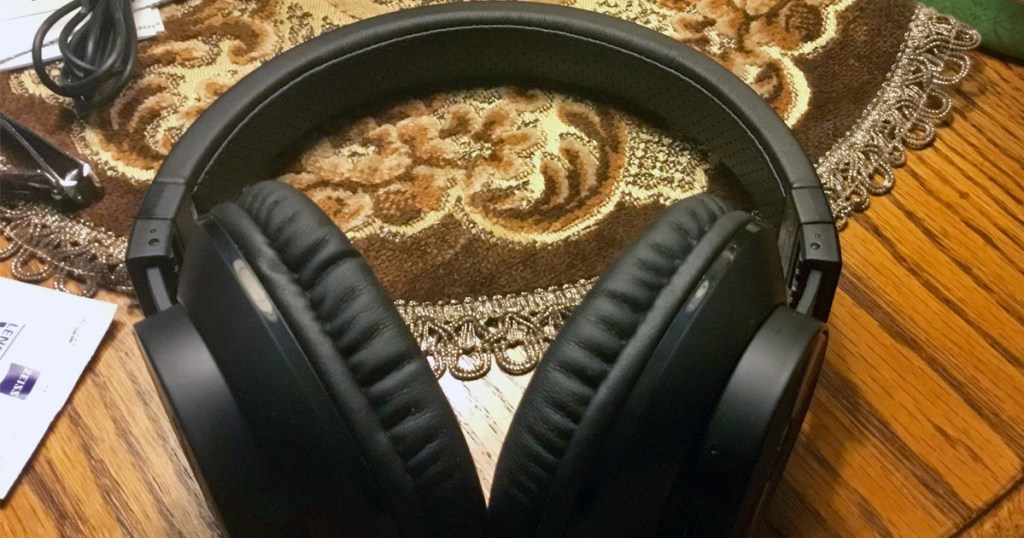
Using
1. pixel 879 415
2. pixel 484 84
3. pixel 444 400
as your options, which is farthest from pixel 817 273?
pixel 484 84

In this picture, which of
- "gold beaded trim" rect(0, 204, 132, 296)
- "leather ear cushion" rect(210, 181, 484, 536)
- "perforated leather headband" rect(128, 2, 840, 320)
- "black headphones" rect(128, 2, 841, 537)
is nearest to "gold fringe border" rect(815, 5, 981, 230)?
→ "perforated leather headband" rect(128, 2, 840, 320)

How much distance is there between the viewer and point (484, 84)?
90 centimetres

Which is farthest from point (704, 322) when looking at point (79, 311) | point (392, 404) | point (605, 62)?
point (79, 311)

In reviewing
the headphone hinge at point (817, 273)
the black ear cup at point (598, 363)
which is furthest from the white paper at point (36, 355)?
the headphone hinge at point (817, 273)

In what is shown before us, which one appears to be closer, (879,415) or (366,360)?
(366,360)

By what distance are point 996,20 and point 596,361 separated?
72cm

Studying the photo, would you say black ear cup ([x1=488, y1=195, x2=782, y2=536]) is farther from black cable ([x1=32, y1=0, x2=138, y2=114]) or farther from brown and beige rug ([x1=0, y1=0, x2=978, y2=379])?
black cable ([x1=32, y1=0, x2=138, y2=114])

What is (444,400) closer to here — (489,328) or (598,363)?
(598,363)

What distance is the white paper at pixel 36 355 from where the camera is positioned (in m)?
0.69

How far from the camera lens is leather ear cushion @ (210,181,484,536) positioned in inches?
17.9

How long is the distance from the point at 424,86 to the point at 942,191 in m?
0.51

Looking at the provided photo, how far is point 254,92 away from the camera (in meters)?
0.73

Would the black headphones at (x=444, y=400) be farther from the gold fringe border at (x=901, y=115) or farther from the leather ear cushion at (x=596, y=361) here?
the gold fringe border at (x=901, y=115)

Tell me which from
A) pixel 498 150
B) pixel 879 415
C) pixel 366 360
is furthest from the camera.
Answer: pixel 498 150
